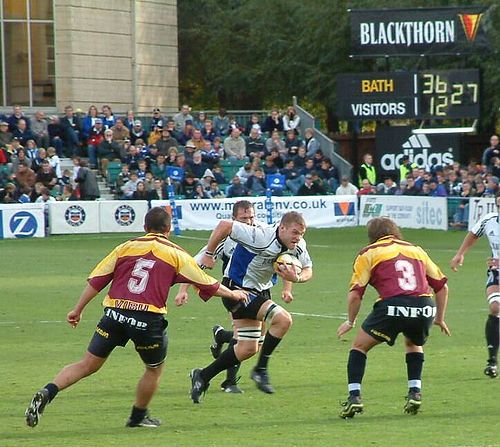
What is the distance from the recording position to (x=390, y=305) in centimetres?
1045

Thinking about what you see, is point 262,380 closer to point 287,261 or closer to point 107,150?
point 287,261

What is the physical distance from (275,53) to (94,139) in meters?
15.2

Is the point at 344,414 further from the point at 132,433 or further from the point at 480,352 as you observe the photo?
the point at 480,352

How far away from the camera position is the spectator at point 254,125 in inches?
1581

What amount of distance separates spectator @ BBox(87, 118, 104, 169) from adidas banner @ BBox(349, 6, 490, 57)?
7.48 meters

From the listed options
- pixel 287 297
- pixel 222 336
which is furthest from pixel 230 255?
pixel 222 336

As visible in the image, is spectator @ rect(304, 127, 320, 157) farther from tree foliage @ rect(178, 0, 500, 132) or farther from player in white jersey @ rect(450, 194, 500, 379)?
player in white jersey @ rect(450, 194, 500, 379)

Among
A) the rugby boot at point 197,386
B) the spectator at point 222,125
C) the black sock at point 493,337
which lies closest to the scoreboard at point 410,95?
the spectator at point 222,125

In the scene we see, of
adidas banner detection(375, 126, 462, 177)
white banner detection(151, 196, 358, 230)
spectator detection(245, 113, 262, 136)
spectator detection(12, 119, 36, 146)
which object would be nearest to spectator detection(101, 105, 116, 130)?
spectator detection(12, 119, 36, 146)

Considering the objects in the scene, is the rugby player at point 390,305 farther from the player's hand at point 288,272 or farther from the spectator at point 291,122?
the spectator at point 291,122

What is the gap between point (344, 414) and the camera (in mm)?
10500

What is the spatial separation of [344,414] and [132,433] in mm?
1707

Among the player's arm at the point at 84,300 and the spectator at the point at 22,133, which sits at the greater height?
the spectator at the point at 22,133

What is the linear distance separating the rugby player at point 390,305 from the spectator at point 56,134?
90.6ft
